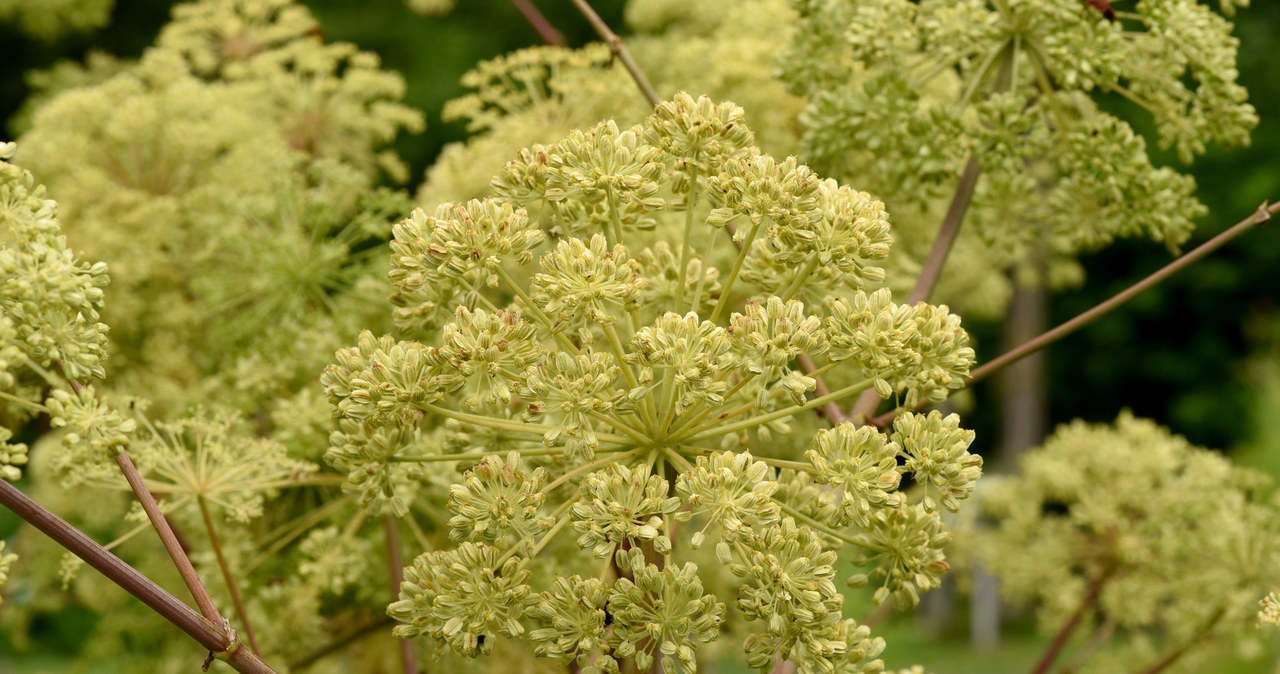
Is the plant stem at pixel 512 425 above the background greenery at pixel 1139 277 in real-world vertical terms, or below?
above

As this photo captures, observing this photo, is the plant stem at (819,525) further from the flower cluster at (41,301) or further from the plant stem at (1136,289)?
the flower cluster at (41,301)

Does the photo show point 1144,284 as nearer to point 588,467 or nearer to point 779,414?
point 779,414

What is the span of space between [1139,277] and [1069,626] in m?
10.1

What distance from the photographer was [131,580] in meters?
1.12

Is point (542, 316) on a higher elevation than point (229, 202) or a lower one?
higher

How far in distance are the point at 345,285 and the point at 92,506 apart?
661 mm

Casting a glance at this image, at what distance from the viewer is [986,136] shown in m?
1.74

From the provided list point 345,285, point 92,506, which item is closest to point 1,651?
point 92,506

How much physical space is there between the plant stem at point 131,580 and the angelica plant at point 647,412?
166 millimetres

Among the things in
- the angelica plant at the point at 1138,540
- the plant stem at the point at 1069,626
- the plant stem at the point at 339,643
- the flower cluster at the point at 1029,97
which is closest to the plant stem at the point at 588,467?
the flower cluster at the point at 1029,97

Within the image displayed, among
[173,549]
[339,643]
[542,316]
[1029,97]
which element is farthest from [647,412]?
[339,643]

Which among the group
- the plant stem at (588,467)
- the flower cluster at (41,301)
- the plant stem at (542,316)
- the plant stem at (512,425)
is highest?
the flower cluster at (41,301)

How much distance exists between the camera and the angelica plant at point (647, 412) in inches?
47.1

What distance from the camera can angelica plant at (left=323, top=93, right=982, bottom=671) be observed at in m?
1.20
